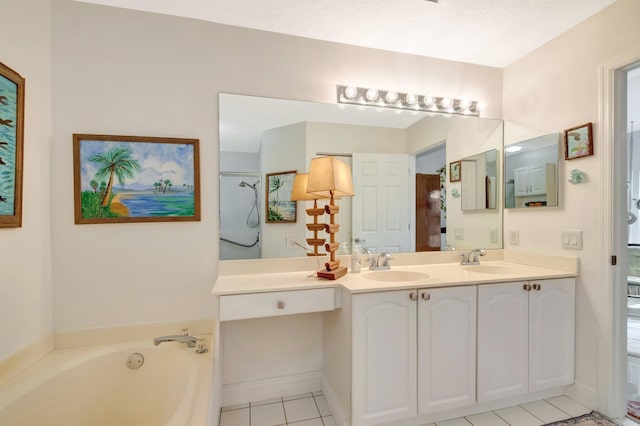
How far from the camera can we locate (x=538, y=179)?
2.05m

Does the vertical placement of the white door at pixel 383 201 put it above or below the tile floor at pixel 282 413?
above

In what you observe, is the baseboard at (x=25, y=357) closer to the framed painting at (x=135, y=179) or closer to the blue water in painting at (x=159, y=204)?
the framed painting at (x=135, y=179)

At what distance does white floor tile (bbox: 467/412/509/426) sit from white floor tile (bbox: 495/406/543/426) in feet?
0.12

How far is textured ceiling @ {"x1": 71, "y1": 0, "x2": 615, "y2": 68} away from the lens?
163cm

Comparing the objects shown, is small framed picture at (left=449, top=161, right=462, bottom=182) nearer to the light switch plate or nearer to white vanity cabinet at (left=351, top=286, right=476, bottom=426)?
the light switch plate

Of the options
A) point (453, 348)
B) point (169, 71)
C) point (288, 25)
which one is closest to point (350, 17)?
point (288, 25)

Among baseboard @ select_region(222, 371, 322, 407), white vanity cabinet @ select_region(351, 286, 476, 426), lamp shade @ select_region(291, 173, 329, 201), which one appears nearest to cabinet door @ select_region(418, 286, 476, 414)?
white vanity cabinet @ select_region(351, 286, 476, 426)

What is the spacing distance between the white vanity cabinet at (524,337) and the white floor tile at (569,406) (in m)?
0.12

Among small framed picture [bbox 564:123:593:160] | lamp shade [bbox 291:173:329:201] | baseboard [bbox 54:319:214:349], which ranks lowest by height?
baseboard [bbox 54:319:214:349]

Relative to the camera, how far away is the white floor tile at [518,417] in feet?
5.31

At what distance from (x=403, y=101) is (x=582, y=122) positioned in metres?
1.12

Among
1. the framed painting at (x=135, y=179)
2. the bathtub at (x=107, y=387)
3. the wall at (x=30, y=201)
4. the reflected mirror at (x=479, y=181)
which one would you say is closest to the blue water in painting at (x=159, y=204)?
the framed painting at (x=135, y=179)

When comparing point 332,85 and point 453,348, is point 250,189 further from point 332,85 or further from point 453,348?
point 453,348

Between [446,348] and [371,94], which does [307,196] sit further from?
[446,348]
